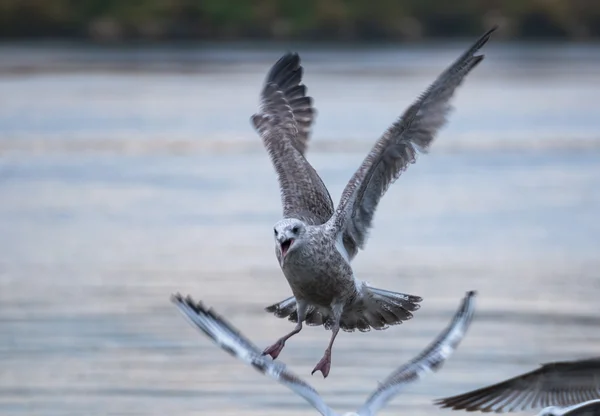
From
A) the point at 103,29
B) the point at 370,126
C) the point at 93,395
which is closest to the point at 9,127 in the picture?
the point at 370,126

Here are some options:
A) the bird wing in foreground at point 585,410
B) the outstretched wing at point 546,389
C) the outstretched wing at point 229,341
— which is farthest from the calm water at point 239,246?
the bird wing in foreground at point 585,410

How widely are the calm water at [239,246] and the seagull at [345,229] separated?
69.6 inches

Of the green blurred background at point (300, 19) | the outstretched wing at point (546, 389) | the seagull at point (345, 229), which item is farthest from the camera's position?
the green blurred background at point (300, 19)

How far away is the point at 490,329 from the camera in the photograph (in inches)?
545

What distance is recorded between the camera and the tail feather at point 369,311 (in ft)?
31.6

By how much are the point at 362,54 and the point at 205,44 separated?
992 cm

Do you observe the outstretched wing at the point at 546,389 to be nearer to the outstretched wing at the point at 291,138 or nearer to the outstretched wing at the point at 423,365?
the outstretched wing at the point at 423,365

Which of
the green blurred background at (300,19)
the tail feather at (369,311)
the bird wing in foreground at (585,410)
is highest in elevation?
the green blurred background at (300,19)

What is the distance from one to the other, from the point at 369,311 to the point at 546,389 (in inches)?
44.2

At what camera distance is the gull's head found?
8.81 meters

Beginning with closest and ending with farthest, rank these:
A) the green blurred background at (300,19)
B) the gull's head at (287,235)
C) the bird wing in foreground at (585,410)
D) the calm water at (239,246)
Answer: the bird wing in foreground at (585,410) → the gull's head at (287,235) → the calm water at (239,246) → the green blurred background at (300,19)

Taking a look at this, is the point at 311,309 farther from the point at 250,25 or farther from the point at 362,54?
the point at 250,25

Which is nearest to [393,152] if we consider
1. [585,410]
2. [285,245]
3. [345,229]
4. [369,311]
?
[345,229]

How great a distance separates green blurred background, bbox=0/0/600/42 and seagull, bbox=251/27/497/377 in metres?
60.0
